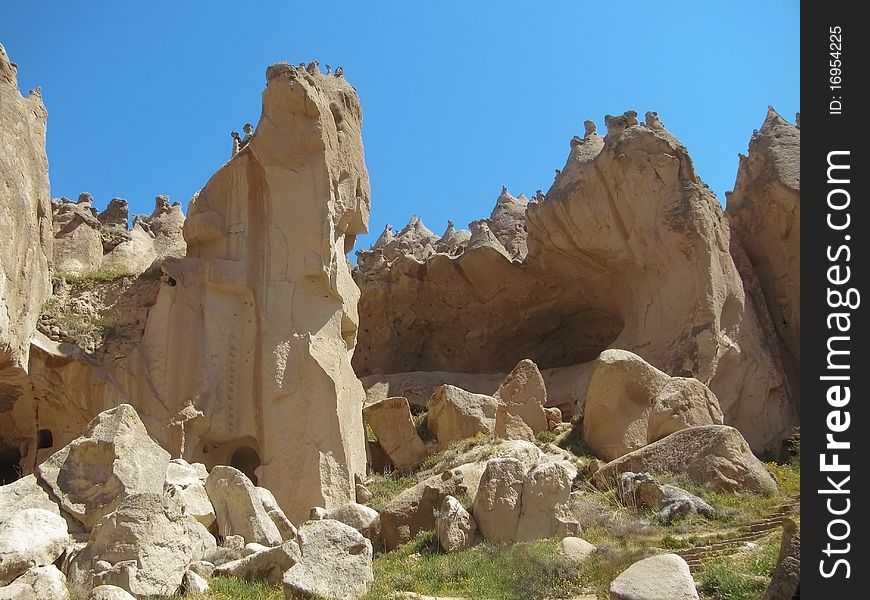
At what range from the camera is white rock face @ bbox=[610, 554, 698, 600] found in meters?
7.80

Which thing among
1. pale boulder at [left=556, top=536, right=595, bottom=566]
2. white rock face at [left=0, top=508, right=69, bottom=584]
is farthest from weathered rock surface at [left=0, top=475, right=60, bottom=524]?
pale boulder at [left=556, top=536, right=595, bottom=566]

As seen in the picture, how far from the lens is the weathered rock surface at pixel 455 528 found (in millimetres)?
10625

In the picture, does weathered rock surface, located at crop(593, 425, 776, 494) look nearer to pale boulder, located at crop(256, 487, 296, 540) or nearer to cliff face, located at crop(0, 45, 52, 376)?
pale boulder, located at crop(256, 487, 296, 540)

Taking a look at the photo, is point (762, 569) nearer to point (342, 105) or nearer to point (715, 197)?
point (342, 105)

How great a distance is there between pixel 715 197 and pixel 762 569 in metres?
14.4

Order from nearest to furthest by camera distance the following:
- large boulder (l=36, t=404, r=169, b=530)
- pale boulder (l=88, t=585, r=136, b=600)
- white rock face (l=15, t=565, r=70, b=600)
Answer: pale boulder (l=88, t=585, r=136, b=600) → white rock face (l=15, t=565, r=70, b=600) → large boulder (l=36, t=404, r=169, b=530)

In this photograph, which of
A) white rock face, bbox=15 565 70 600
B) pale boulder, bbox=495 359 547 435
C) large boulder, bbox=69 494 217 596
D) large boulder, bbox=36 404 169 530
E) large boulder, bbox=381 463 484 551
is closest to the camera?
white rock face, bbox=15 565 70 600

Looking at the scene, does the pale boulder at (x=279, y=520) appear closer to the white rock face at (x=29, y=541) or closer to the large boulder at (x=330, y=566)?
the large boulder at (x=330, y=566)

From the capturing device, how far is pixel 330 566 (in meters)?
8.87

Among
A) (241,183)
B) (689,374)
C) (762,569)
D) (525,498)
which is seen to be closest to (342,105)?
(241,183)

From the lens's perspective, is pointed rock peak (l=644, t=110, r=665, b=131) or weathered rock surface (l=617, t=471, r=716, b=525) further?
pointed rock peak (l=644, t=110, r=665, b=131)

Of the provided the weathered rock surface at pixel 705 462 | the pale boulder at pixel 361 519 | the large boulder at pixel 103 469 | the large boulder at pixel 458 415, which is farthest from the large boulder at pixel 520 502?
the large boulder at pixel 458 415

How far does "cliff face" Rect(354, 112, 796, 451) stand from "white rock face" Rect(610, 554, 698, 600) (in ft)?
39.9

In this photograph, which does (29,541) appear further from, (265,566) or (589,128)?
(589,128)
